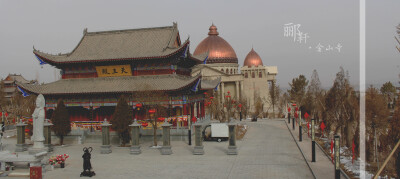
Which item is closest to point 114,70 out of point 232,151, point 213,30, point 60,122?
point 60,122

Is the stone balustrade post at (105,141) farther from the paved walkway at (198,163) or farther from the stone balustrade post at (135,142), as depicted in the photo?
the stone balustrade post at (135,142)

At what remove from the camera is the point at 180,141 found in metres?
29.2

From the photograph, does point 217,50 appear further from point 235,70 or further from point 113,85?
point 113,85

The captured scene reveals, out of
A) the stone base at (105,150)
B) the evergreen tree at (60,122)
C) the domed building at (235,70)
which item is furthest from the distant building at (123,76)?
the domed building at (235,70)

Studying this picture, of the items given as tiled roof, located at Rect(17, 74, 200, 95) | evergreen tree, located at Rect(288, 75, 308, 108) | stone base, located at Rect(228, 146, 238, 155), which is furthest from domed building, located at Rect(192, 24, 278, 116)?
stone base, located at Rect(228, 146, 238, 155)

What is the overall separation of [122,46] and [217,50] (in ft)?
142

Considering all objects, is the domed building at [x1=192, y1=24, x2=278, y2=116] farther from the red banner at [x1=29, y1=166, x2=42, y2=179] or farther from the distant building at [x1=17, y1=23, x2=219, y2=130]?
the red banner at [x1=29, y1=166, x2=42, y2=179]

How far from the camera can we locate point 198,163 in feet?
67.0

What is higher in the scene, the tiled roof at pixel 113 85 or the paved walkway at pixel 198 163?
the tiled roof at pixel 113 85

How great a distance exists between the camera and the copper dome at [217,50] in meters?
75.8

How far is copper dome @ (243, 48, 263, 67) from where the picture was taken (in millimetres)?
78000

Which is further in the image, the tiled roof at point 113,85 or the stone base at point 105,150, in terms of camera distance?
the tiled roof at point 113,85

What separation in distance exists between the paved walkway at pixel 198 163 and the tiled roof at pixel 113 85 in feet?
17.4

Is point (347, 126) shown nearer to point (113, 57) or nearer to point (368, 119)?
point (368, 119)
